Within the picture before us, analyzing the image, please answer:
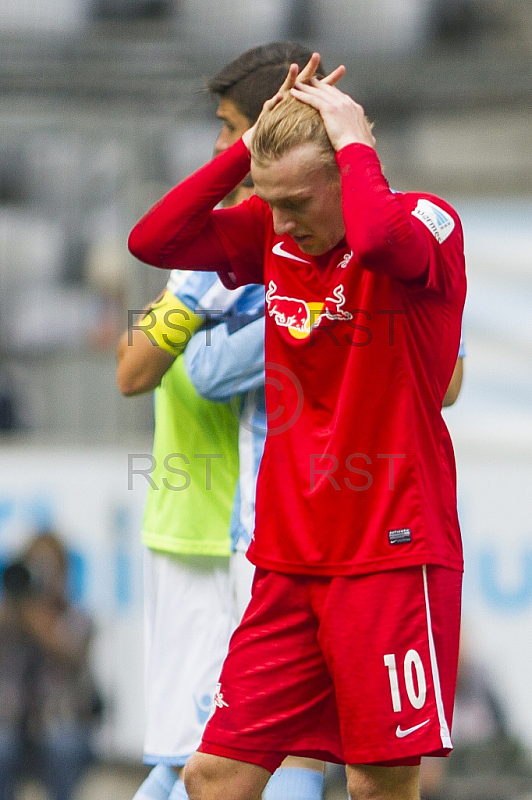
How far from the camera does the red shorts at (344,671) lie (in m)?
2.26

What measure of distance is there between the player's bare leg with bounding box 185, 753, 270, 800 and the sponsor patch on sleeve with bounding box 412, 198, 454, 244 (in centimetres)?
106

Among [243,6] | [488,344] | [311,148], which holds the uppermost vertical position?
[243,6]

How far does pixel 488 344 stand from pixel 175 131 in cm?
185

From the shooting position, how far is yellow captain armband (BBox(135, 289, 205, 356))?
293cm

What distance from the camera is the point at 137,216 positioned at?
5.36m

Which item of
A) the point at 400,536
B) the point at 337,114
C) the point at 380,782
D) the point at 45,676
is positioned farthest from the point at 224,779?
the point at 45,676

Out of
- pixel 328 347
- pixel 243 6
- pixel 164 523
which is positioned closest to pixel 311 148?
pixel 328 347

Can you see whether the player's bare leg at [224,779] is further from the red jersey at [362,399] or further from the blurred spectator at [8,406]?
the blurred spectator at [8,406]

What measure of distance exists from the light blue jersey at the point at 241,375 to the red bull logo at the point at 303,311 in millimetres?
425

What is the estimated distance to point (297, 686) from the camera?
2344 mm

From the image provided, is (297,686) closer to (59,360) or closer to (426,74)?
(59,360)

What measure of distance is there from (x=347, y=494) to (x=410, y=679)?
1.18ft

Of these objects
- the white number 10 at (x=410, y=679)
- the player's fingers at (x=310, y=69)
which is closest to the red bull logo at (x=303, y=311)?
the player's fingers at (x=310, y=69)

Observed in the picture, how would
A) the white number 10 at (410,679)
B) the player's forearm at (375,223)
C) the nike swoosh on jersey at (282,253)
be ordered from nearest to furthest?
1. the player's forearm at (375,223)
2. the white number 10 at (410,679)
3. the nike swoosh on jersey at (282,253)
